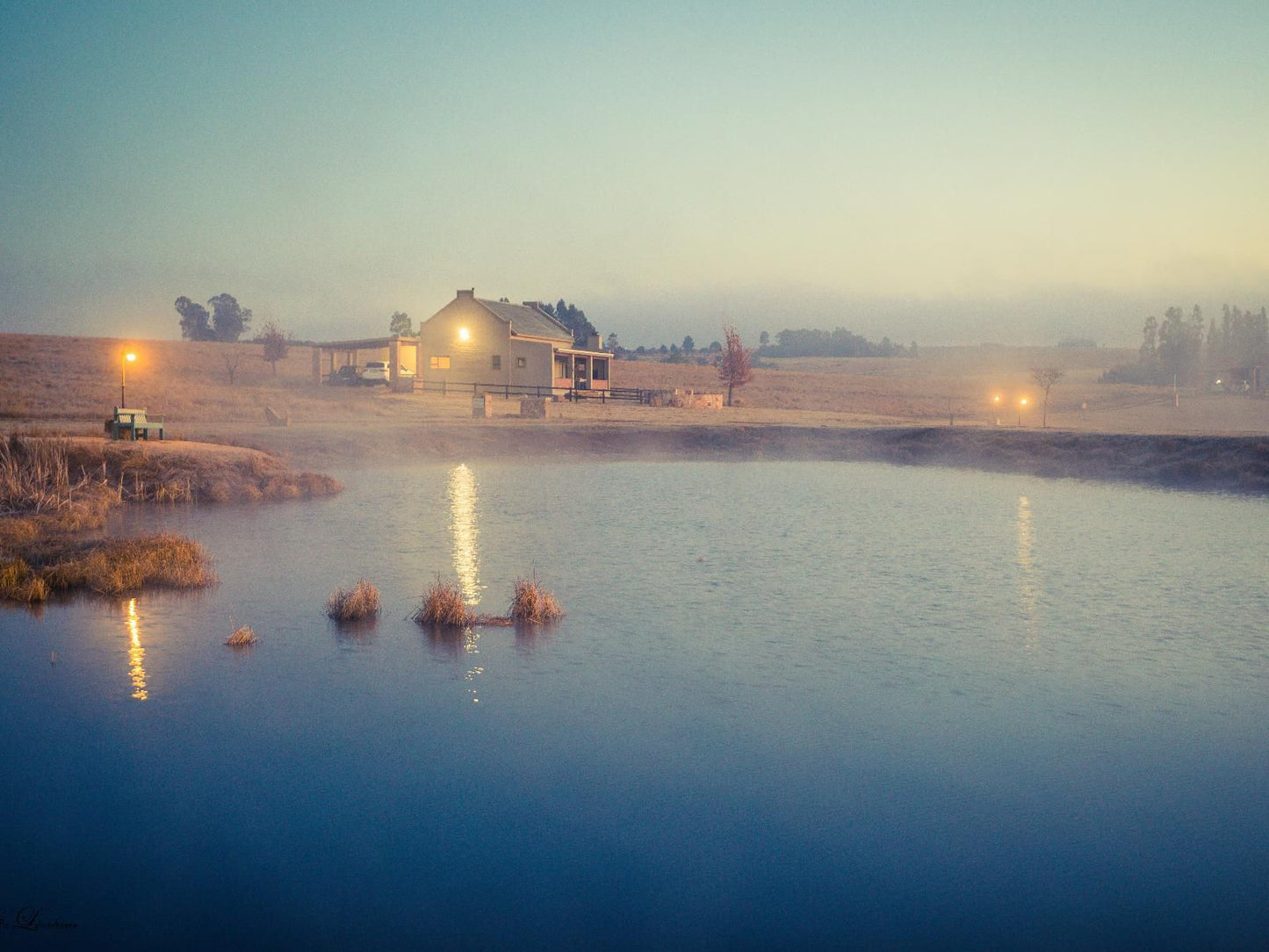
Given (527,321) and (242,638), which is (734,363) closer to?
(527,321)

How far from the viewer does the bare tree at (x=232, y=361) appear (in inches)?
2834

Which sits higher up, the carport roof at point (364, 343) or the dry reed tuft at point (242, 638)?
the carport roof at point (364, 343)

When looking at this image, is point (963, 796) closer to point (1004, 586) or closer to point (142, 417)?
point (1004, 586)

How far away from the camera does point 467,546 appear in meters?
21.1

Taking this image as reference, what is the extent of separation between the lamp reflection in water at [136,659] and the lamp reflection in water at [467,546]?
346cm

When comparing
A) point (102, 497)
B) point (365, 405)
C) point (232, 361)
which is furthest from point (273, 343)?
point (102, 497)

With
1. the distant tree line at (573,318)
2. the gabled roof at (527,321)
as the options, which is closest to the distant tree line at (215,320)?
the distant tree line at (573,318)

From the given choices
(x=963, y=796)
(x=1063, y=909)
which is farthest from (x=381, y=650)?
(x=1063, y=909)

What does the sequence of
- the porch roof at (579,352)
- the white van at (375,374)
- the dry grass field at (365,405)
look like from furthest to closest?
1. the porch roof at (579,352)
2. the white van at (375,374)
3. the dry grass field at (365,405)

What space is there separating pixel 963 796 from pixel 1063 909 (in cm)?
170

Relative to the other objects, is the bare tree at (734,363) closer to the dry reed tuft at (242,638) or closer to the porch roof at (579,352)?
the porch roof at (579,352)

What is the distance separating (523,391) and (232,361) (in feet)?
124

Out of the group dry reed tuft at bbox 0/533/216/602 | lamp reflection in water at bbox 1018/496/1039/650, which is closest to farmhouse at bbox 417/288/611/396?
lamp reflection in water at bbox 1018/496/1039/650

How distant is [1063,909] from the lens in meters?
7.17
